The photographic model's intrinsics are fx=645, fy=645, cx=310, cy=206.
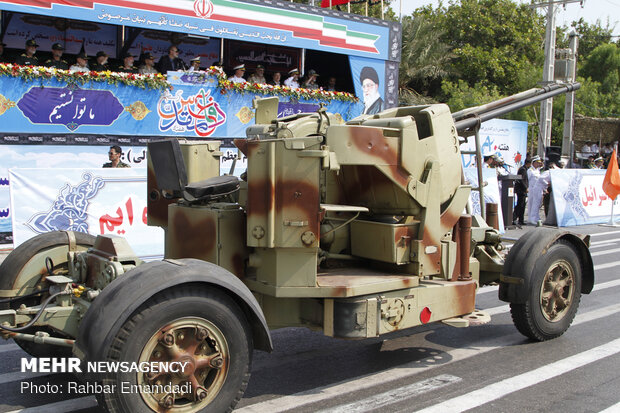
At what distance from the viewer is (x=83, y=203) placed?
957 centimetres

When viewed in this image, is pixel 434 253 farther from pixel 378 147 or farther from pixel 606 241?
pixel 606 241

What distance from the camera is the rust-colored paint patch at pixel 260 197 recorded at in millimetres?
4574

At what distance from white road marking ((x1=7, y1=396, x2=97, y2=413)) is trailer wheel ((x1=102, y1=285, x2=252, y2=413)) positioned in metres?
1.03

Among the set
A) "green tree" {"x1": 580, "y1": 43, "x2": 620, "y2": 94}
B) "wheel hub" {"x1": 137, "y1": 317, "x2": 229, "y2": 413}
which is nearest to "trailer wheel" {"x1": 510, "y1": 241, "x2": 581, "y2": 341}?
"wheel hub" {"x1": 137, "y1": 317, "x2": 229, "y2": 413}

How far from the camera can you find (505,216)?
50.2 ft

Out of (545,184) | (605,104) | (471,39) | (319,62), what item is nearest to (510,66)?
(471,39)

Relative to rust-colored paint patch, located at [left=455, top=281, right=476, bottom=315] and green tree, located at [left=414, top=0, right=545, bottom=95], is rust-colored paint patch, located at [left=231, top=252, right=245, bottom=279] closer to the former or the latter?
rust-colored paint patch, located at [left=455, top=281, right=476, bottom=315]

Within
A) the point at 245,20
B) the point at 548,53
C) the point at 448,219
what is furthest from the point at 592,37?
the point at 448,219

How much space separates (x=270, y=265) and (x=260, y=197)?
0.54m

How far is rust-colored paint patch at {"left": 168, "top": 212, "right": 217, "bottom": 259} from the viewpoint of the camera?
4.98 meters

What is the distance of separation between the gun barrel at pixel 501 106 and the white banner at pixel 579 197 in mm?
8252

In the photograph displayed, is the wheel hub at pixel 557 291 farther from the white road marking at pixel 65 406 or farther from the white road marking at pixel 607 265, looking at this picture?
the white road marking at pixel 607 265

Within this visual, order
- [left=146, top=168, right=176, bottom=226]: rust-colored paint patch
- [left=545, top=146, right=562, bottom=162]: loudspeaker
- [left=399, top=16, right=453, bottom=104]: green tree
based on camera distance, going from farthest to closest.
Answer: [left=399, top=16, right=453, bottom=104]: green tree, [left=545, top=146, right=562, bottom=162]: loudspeaker, [left=146, top=168, right=176, bottom=226]: rust-colored paint patch

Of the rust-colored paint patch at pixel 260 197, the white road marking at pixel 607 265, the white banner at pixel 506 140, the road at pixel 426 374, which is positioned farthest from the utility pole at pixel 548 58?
the rust-colored paint patch at pixel 260 197
